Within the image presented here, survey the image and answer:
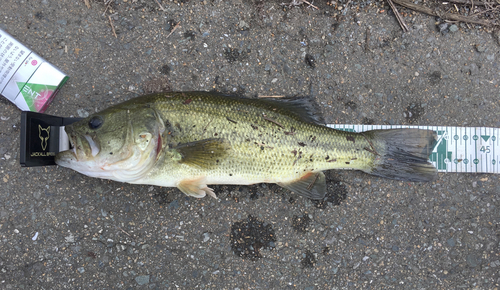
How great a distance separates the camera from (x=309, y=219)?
10.6ft

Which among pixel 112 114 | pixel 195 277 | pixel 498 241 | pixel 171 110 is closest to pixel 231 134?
pixel 171 110

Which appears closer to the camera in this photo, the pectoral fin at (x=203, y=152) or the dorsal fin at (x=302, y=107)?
the pectoral fin at (x=203, y=152)

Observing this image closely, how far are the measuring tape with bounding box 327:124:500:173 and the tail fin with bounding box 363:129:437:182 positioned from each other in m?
0.31

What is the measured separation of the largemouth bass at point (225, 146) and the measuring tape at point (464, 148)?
38 centimetres

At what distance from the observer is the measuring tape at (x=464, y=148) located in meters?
3.30

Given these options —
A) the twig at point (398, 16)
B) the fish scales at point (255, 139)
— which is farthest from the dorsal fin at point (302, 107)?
the twig at point (398, 16)

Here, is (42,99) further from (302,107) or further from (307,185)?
(307,185)

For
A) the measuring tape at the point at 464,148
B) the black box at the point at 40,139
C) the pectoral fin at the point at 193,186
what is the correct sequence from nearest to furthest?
the black box at the point at 40,139 < the pectoral fin at the point at 193,186 < the measuring tape at the point at 464,148

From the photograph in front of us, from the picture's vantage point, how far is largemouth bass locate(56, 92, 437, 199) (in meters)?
2.47

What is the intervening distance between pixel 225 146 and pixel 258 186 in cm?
87

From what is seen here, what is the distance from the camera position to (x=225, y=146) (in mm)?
2596

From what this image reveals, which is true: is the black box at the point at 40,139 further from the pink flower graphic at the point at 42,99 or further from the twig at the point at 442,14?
the twig at the point at 442,14

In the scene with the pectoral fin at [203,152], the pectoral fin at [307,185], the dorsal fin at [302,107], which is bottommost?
the pectoral fin at [307,185]

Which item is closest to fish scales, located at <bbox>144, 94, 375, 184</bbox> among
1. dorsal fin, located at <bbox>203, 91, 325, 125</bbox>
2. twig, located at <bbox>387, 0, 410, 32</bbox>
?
dorsal fin, located at <bbox>203, 91, 325, 125</bbox>
